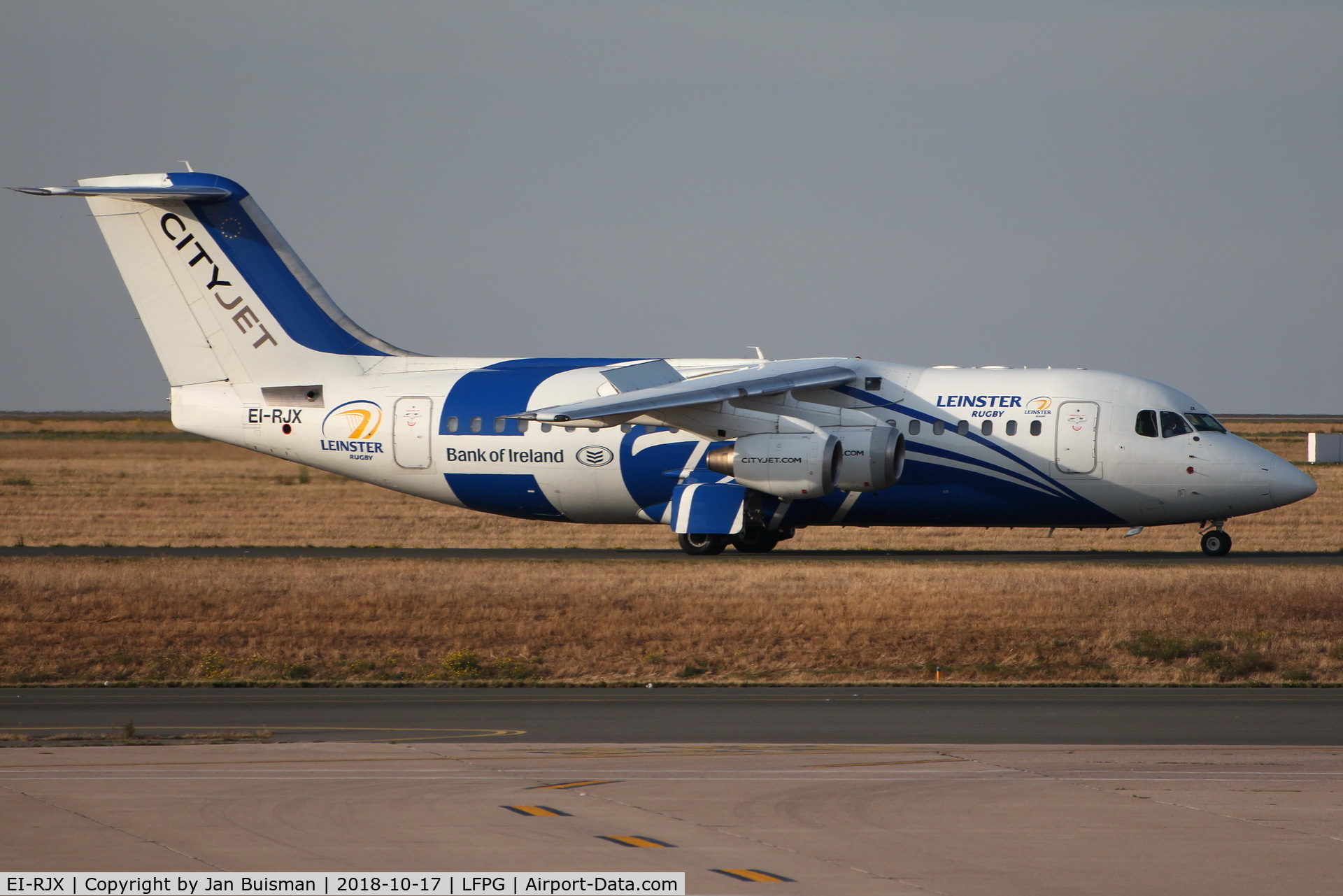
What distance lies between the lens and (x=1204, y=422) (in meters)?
30.5

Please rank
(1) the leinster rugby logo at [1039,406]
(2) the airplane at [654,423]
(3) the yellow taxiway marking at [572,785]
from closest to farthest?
(3) the yellow taxiway marking at [572,785] < (2) the airplane at [654,423] < (1) the leinster rugby logo at [1039,406]

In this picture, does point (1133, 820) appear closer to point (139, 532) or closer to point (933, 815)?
point (933, 815)

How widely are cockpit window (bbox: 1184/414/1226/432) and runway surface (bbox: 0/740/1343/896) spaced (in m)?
17.1

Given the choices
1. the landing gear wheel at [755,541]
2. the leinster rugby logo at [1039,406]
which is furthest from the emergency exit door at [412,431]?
the leinster rugby logo at [1039,406]

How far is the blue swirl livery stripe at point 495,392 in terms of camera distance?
31984 mm

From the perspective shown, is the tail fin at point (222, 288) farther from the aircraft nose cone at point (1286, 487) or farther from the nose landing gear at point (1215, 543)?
the aircraft nose cone at point (1286, 487)

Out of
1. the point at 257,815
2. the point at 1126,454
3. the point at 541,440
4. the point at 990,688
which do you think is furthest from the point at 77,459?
the point at 257,815

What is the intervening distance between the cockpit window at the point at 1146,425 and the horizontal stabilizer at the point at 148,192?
19264mm

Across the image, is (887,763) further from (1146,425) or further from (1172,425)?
(1172,425)

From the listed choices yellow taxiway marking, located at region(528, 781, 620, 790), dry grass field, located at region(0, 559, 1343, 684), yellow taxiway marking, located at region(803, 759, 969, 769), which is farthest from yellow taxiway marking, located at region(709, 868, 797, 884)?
dry grass field, located at region(0, 559, 1343, 684)

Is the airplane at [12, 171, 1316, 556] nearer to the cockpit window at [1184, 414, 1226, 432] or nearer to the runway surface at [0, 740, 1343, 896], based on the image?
the cockpit window at [1184, 414, 1226, 432]

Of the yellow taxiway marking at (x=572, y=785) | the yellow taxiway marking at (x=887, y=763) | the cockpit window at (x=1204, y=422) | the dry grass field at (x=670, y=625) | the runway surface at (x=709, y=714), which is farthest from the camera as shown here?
the cockpit window at (x=1204, y=422)

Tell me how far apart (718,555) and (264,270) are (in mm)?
11620

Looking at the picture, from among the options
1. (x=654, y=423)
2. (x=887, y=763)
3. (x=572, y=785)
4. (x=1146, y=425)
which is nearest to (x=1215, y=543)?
(x=1146, y=425)
